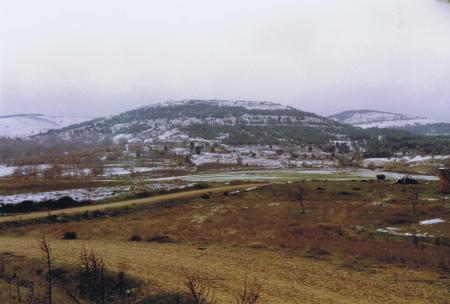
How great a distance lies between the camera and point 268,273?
62.8 feet

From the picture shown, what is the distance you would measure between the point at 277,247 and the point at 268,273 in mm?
5888

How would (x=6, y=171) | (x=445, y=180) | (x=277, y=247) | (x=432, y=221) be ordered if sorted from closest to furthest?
1. (x=277, y=247)
2. (x=432, y=221)
3. (x=445, y=180)
4. (x=6, y=171)

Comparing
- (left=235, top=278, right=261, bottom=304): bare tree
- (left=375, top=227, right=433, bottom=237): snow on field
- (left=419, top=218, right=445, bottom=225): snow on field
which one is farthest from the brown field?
(left=375, top=227, right=433, bottom=237): snow on field

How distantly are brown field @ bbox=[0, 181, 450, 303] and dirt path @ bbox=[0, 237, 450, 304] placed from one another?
0.14 feet

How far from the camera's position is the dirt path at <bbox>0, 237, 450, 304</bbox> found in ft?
51.8

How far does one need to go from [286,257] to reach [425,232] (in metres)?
12.6

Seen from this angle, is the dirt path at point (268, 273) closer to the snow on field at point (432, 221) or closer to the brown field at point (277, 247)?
the brown field at point (277, 247)

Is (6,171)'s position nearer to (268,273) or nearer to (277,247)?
(277,247)

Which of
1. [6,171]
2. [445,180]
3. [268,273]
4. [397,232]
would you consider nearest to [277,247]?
[268,273]

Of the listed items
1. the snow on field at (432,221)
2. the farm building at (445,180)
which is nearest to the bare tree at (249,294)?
the snow on field at (432,221)

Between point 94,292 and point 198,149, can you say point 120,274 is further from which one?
point 198,149

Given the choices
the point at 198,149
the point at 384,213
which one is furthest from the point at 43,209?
the point at 198,149

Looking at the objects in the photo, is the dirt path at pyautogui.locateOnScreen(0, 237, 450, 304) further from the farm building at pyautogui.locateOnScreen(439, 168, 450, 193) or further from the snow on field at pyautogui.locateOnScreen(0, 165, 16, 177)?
the snow on field at pyautogui.locateOnScreen(0, 165, 16, 177)

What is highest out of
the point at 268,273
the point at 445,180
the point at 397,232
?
the point at 445,180
